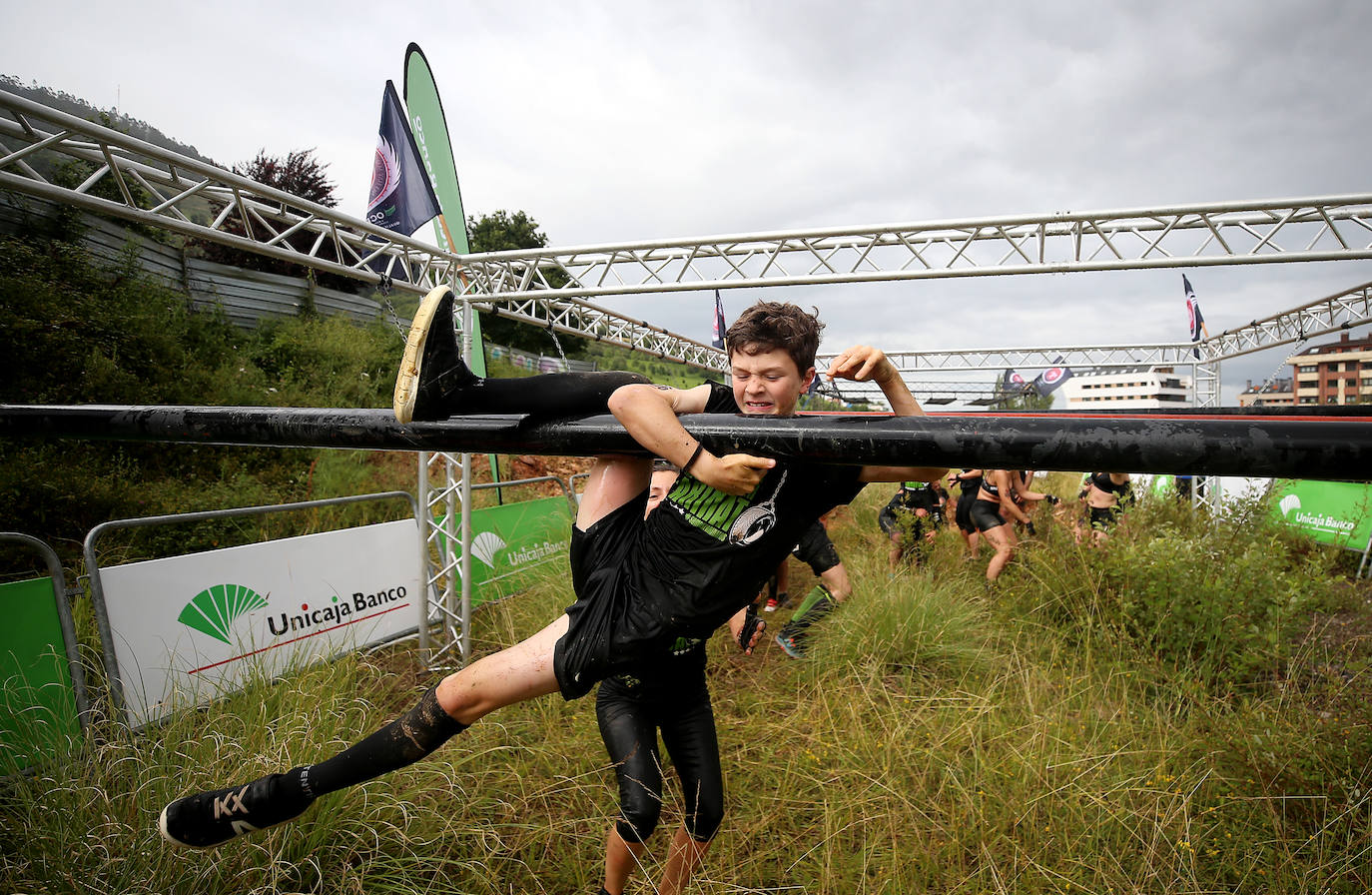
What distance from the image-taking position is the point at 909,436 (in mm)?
996

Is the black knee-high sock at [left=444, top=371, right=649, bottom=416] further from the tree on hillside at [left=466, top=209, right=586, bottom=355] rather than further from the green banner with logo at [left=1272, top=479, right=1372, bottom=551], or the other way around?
the tree on hillside at [left=466, top=209, right=586, bottom=355]

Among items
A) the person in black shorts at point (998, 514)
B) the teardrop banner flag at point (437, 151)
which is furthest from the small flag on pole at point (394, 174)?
the person in black shorts at point (998, 514)

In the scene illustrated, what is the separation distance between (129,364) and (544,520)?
5.53m

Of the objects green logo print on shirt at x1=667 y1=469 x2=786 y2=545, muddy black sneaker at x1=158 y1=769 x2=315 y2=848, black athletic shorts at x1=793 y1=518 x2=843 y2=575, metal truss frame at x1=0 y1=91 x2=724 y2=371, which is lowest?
black athletic shorts at x1=793 y1=518 x2=843 y2=575

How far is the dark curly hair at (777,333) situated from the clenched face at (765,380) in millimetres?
18

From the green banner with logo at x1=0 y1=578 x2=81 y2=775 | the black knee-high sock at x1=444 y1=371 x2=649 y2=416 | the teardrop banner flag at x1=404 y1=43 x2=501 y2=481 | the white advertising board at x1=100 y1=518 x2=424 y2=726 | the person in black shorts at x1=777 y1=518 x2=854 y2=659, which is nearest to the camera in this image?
the black knee-high sock at x1=444 y1=371 x2=649 y2=416

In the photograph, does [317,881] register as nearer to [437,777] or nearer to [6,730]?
[437,777]

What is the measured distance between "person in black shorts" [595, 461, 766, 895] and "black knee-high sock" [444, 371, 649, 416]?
605mm

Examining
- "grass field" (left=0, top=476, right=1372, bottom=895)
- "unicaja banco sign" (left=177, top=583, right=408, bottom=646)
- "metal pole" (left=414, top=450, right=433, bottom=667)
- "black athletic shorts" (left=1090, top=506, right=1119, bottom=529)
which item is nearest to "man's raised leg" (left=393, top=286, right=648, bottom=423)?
"grass field" (left=0, top=476, right=1372, bottom=895)

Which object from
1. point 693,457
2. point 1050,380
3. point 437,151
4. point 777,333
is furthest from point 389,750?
point 1050,380

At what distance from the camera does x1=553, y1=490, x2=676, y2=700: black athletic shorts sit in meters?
1.54

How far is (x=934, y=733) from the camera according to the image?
9.27 ft

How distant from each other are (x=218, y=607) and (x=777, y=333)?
3.89 m

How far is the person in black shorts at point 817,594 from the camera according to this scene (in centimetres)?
448
